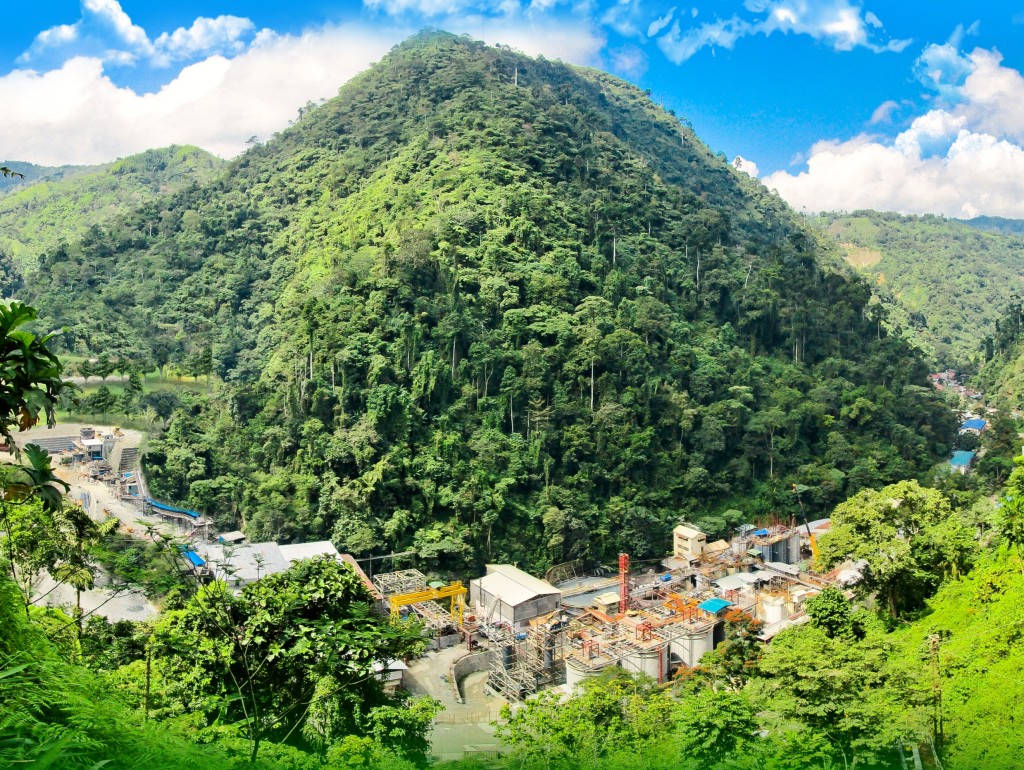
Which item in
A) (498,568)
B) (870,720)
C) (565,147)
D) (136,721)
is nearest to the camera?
(136,721)

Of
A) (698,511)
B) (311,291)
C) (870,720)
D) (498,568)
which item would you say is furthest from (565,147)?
(870,720)

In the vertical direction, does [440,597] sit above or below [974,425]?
below

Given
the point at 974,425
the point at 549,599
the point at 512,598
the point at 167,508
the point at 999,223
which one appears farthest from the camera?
the point at 999,223

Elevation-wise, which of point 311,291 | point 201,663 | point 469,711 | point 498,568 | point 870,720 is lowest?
point 469,711

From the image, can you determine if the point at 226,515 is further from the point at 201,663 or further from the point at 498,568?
the point at 201,663

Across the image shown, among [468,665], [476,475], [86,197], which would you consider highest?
[86,197]

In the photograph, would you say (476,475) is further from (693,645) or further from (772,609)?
(772,609)

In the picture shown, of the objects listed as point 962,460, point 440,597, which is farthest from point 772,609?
point 962,460
